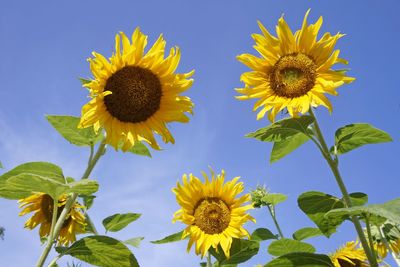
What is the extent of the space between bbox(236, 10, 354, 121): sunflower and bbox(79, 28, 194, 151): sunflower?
568 mm

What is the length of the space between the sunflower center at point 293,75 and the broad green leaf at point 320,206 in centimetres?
82

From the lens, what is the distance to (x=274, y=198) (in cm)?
480

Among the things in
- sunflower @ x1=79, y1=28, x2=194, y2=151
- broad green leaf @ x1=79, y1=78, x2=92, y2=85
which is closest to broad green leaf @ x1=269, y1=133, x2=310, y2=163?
sunflower @ x1=79, y1=28, x2=194, y2=151

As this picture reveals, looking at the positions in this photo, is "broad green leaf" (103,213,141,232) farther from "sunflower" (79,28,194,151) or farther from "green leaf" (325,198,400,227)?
"green leaf" (325,198,400,227)

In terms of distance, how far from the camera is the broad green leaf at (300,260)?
2590mm

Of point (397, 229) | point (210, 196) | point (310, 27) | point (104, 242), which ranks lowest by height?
point (104, 242)

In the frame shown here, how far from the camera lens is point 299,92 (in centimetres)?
331

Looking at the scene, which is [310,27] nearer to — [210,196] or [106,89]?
[106,89]

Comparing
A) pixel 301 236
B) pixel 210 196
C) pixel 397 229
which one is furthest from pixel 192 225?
pixel 397 229

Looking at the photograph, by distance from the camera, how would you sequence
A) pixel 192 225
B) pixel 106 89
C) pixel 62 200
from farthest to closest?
pixel 192 225 → pixel 62 200 → pixel 106 89

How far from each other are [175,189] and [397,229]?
225cm

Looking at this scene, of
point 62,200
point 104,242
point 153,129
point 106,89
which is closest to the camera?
point 104,242

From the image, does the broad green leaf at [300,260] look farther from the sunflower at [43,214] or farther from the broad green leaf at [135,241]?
the sunflower at [43,214]

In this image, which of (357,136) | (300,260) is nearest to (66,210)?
(300,260)
